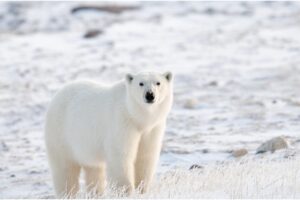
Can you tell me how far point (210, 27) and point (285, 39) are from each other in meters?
3.41

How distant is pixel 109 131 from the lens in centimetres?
569

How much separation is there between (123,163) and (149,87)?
24.5 inches

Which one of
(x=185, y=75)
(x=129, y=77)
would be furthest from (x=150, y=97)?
(x=185, y=75)

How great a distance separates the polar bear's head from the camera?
215 inches

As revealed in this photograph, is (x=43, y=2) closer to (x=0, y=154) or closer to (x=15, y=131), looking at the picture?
(x=15, y=131)

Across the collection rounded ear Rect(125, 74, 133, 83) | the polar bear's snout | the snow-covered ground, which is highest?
rounded ear Rect(125, 74, 133, 83)

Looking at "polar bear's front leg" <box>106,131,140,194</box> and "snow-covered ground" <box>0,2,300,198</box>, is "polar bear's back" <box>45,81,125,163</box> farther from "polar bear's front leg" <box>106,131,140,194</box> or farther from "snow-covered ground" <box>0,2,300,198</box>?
"snow-covered ground" <box>0,2,300,198</box>

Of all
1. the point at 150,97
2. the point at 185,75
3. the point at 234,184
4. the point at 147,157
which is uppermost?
the point at 150,97

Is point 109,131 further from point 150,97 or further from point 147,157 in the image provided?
point 150,97

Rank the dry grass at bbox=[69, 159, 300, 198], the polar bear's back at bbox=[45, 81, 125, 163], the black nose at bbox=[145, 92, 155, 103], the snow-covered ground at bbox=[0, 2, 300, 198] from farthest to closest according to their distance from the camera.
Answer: the snow-covered ground at bbox=[0, 2, 300, 198], the polar bear's back at bbox=[45, 81, 125, 163], the black nose at bbox=[145, 92, 155, 103], the dry grass at bbox=[69, 159, 300, 198]

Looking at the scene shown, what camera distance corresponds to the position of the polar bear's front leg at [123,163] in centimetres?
552

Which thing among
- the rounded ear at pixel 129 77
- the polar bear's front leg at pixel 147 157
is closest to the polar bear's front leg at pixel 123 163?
the polar bear's front leg at pixel 147 157

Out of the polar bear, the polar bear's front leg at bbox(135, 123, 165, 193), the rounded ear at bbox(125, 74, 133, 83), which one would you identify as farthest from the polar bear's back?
the polar bear's front leg at bbox(135, 123, 165, 193)

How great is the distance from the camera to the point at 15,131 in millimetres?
10383
